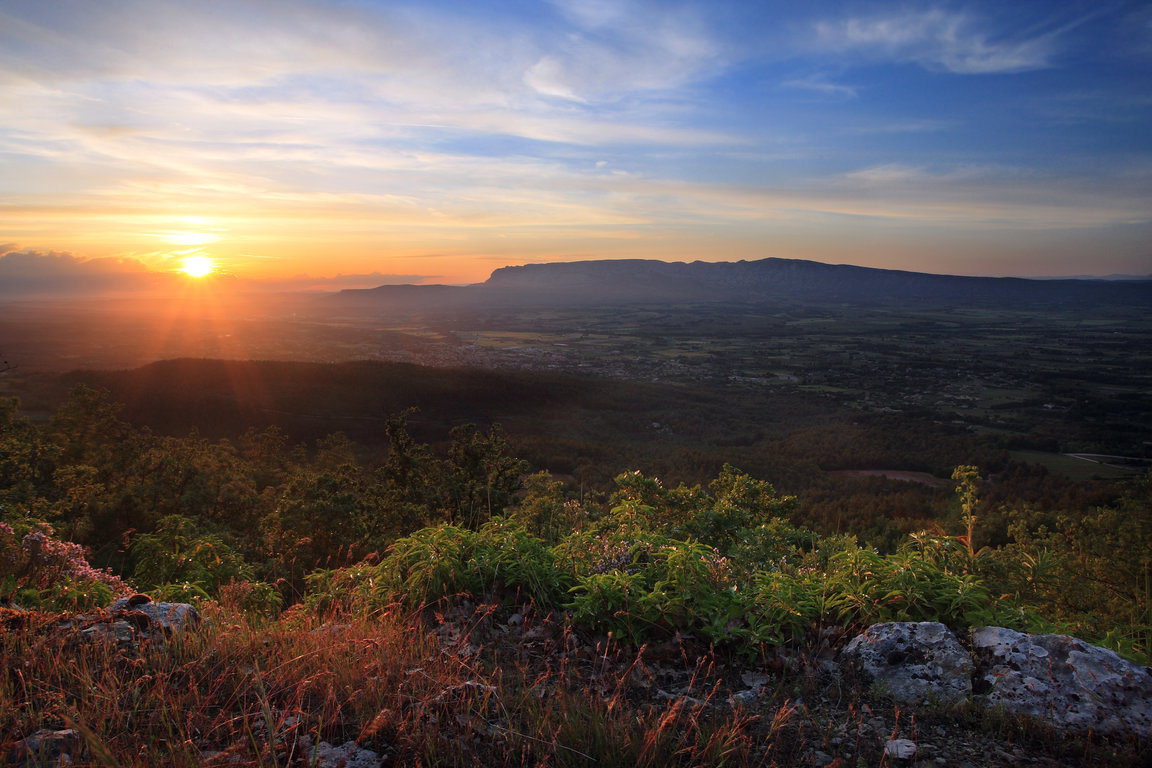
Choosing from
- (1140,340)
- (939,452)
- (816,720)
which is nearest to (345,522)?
(816,720)

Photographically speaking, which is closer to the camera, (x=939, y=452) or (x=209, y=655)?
(x=209, y=655)

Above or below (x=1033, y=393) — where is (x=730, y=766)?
above

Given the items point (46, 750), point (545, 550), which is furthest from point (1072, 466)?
point (46, 750)

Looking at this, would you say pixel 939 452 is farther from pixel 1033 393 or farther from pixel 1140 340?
pixel 1140 340

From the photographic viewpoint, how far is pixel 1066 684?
2.94 m

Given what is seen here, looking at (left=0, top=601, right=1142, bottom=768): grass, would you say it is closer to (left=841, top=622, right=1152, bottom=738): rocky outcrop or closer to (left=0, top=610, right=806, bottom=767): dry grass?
(left=0, top=610, right=806, bottom=767): dry grass

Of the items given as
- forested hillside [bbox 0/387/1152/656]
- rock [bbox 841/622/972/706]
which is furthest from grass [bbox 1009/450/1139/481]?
rock [bbox 841/622/972/706]

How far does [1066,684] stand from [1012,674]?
24cm

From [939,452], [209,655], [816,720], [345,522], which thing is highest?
[209,655]

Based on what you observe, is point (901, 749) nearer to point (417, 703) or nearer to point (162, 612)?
point (417, 703)

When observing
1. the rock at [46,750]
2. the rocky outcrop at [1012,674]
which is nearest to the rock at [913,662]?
the rocky outcrop at [1012,674]

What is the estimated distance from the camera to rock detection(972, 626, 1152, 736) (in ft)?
9.14

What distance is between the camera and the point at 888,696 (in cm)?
313

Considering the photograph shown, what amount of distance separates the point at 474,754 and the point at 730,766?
47.9 inches
